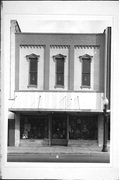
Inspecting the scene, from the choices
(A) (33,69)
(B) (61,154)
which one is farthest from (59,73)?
(B) (61,154)

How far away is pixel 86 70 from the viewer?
3389 mm

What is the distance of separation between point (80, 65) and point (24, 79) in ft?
2.79

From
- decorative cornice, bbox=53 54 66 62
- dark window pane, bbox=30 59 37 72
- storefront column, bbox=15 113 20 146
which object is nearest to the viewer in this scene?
storefront column, bbox=15 113 20 146

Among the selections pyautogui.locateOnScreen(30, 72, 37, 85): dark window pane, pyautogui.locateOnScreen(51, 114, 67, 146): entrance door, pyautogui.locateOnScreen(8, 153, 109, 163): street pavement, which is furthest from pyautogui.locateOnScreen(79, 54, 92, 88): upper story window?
pyautogui.locateOnScreen(8, 153, 109, 163): street pavement

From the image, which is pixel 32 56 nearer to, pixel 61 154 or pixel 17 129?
pixel 17 129

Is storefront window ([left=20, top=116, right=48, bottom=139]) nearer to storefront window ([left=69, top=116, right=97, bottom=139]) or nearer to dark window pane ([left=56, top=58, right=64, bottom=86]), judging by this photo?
storefront window ([left=69, top=116, right=97, bottom=139])

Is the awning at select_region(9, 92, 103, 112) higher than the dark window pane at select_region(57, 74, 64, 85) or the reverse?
the reverse

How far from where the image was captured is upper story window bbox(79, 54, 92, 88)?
3.25 metres

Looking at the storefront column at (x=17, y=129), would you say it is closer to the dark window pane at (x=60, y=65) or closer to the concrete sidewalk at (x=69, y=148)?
the concrete sidewalk at (x=69, y=148)

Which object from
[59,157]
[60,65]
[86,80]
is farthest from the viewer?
[60,65]

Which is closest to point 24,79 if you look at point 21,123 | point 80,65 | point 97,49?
point 21,123

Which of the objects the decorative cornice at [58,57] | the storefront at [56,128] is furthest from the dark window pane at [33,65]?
the storefront at [56,128]

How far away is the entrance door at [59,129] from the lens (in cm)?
315

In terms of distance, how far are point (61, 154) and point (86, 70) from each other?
1165 millimetres
